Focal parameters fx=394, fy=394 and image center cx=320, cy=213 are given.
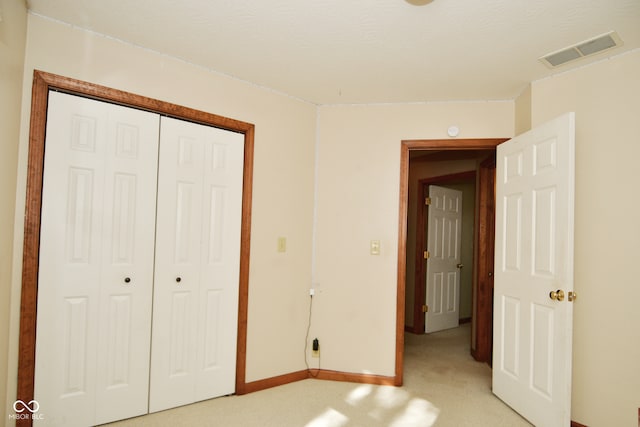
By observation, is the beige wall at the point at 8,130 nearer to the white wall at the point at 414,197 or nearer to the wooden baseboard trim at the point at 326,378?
the wooden baseboard trim at the point at 326,378

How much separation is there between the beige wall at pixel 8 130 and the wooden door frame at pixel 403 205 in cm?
267

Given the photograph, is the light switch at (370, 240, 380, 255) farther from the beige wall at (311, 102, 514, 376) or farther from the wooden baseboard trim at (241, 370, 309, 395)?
the wooden baseboard trim at (241, 370, 309, 395)

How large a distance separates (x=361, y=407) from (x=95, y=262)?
2069mm

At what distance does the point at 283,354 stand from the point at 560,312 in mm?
2068

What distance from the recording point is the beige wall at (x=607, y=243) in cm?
233

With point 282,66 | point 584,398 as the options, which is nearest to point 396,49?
point 282,66

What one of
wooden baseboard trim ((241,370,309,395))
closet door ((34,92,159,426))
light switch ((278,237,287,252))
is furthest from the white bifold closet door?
light switch ((278,237,287,252))

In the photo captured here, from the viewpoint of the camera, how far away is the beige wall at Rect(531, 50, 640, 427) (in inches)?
91.7

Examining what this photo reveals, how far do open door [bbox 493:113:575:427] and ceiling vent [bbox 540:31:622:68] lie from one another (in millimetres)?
390

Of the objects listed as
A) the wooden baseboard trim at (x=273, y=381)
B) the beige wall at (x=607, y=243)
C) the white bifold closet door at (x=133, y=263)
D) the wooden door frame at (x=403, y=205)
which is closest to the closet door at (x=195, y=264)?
the white bifold closet door at (x=133, y=263)

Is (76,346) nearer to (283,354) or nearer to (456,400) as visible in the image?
(283,354)

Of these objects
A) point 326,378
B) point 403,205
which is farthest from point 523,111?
point 326,378

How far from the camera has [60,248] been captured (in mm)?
2305

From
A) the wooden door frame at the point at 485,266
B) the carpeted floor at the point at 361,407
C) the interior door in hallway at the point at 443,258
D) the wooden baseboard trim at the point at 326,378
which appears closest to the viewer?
the carpeted floor at the point at 361,407
